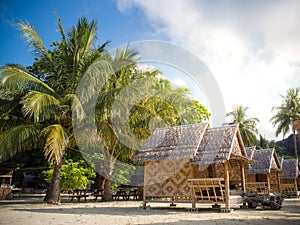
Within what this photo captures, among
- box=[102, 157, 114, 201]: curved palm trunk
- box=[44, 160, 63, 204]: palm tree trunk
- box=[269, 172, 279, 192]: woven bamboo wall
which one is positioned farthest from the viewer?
box=[269, 172, 279, 192]: woven bamboo wall

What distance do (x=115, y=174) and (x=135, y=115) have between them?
278 inches

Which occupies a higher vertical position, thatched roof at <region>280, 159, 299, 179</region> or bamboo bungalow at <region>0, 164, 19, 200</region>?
thatched roof at <region>280, 159, 299, 179</region>

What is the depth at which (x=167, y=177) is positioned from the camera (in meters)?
12.1

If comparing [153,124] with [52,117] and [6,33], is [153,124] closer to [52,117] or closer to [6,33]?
[52,117]

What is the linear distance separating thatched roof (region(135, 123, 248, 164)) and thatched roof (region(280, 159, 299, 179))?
16683 millimetres

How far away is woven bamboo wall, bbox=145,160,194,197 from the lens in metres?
11.8

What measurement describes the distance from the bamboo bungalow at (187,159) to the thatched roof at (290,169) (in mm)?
16870

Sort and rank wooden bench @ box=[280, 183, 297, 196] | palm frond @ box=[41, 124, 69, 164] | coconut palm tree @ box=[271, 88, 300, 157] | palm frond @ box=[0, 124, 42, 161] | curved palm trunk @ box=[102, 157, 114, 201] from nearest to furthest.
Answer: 1. palm frond @ box=[41, 124, 69, 164]
2. palm frond @ box=[0, 124, 42, 161]
3. curved palm trunk @ box=[102, 157, 114, 201]
4. wooden bench @ box=[280, 183, 297, 196]
5. coconut palm tree @ box=[271, 88, 300, 157]

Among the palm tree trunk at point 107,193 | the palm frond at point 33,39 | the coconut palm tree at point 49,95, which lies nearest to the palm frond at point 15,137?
the coconut palm tree at point 49,95

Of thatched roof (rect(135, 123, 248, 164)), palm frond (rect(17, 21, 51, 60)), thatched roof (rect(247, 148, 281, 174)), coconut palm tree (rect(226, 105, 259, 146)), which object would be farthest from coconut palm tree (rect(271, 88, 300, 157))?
palm frond (rect(17, 21, 51, 60))

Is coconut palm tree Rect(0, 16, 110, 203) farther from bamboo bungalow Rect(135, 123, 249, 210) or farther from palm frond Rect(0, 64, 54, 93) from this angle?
bamboo bungalow Rect(135, 123, 249, 210)

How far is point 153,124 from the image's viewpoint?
18.5m

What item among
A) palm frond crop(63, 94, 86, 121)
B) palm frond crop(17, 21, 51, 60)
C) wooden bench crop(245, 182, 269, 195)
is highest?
palm frond crop(17, 21, 51, 60)

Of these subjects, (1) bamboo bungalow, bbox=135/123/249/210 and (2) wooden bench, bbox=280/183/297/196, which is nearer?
(1) bamboo bungalow, bbox=135/123/249/210
